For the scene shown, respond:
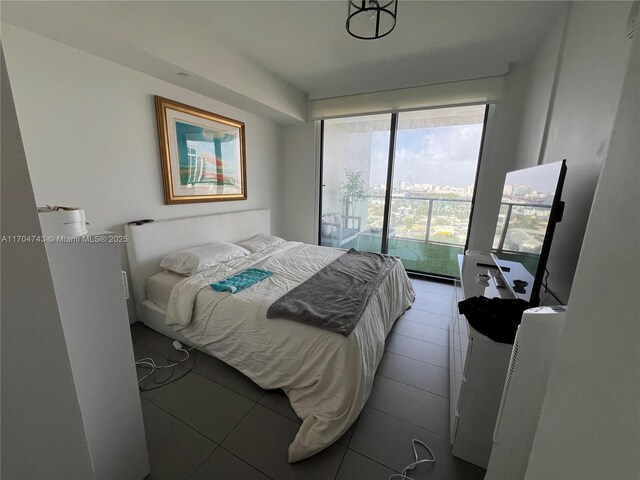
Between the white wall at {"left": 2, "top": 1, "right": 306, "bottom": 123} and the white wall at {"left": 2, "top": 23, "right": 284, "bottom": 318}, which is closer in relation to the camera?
the white wall at {"left": 2, "top": 1, "right": 306, "bottom": 123}

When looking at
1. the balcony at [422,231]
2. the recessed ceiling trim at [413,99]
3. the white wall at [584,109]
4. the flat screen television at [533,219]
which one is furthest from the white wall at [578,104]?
the balcony at [422,231]

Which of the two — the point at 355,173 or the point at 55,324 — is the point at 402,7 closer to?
the point at 355,173

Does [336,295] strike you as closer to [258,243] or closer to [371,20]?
[258,243]

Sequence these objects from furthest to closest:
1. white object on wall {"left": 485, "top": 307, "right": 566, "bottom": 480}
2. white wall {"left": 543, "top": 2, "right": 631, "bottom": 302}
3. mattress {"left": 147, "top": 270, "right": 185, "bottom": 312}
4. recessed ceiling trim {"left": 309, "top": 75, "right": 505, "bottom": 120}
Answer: recessed ceiling trim {"left": 309, "top": 75, "right": 505, "bottom": 120}, mattress {"left": 147, "top": 270, "right": 185, "bottom": 312}, white wall {"left": 543, "top": 2, "right": 631, "bottom": 302}, white object on wall {"left": 485, "top": 307, "right": 566, "bottom": 480}

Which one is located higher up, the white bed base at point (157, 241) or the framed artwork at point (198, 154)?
the framed artwork at point (198, 154)

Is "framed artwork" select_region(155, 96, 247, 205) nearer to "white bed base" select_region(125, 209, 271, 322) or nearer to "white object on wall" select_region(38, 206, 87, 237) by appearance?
"white bed base" select_region(125, 209, 271, 322)

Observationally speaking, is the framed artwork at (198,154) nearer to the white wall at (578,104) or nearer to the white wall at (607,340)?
the white wall at (607,340)

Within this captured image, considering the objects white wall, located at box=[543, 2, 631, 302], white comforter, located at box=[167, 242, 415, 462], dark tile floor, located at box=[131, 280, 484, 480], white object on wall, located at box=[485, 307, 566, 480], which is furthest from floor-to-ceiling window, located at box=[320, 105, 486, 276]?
white object on wall, located at box=[485, 307, 566, 480]

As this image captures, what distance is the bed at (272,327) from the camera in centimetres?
146

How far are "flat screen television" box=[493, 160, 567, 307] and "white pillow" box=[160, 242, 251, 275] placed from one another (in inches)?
95.4

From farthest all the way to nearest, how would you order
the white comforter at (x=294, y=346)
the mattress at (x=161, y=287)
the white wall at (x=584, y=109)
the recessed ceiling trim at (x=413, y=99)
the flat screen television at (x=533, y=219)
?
the recessed ceiling trim at (x=413, y=99) → the mattress at (x=161, y=287) → the white comforter at (x=294, y=346) → the white wall at (x=584, y=109) → the flat screen television at (x=533, y=219)

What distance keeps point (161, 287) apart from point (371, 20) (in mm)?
2680

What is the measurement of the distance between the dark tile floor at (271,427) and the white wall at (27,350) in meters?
0.94

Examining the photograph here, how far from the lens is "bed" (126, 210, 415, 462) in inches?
57.3
